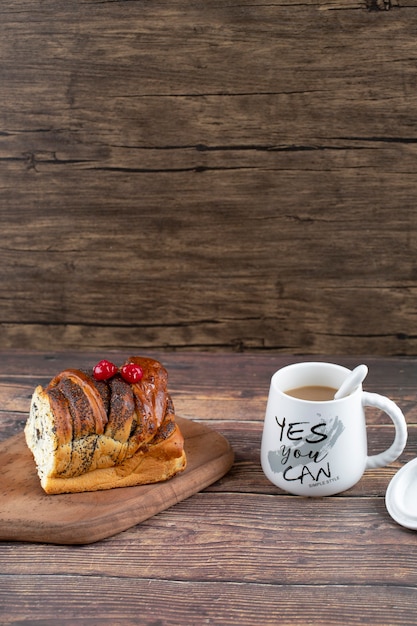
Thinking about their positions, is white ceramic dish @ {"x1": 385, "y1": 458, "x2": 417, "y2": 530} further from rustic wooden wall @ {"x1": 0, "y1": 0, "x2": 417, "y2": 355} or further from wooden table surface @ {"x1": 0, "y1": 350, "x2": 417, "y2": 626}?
rustic wooden wall @ {"x1": 0, "y1": 0, "x2": 417, "y2": 355}

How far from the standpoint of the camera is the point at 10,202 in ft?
6.86

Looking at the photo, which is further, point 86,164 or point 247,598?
point 86,164

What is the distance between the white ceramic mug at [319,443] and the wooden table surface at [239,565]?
30 millimetres

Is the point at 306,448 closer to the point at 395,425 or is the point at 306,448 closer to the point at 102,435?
the point at 395,425

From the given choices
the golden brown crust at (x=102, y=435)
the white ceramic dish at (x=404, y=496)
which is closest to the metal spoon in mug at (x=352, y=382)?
the white ceramic dish at (x=404, y=496)

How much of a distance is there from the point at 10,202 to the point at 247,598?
1.37 metres

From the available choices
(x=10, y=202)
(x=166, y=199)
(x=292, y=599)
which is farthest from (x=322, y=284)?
(x=292, y=599)

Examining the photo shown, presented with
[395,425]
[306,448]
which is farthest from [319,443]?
[395,425]

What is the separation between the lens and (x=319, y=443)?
4.00 feet

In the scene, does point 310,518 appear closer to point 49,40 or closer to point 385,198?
point 385,198

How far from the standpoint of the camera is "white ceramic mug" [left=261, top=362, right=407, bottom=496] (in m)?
1.21

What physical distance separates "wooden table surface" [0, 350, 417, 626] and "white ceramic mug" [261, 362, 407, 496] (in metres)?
0.03

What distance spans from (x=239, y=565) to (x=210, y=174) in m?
1.16

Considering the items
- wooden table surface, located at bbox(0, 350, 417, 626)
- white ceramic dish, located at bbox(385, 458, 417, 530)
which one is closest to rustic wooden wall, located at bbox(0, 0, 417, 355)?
wooden table surface, located at bbox(0, 350, 417, 626)
